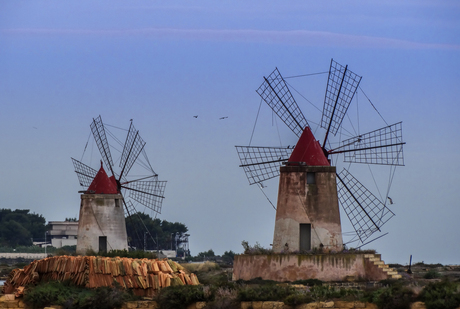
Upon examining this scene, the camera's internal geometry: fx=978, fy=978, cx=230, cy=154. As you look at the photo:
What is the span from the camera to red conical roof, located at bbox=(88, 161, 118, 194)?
164ft

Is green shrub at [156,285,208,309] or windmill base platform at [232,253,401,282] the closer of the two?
green shrub at [156,285,208,309]

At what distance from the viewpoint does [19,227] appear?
416 feet

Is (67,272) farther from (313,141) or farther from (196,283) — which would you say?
(313,141)

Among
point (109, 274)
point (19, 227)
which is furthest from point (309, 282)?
point (19, 227)

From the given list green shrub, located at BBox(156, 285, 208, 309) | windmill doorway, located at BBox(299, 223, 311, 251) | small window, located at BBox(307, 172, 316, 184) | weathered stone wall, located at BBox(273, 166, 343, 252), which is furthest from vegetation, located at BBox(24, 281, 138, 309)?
small window, located at BBox(307, 172, 316, 184)

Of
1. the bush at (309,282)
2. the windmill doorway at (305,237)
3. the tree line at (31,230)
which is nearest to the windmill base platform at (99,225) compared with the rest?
the windmill doorway at (305,237)

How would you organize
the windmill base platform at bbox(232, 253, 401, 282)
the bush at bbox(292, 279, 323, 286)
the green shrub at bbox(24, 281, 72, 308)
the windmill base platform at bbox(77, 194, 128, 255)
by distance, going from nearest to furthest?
the green shrub at bbox(24, 281, 72, 308) → the bush at bbox(292, 279, 323, 286) → the windmill base platform at bbox(232, 253, 401, 282) → the windmill base platform at bbox(77, 194, 128, 255)

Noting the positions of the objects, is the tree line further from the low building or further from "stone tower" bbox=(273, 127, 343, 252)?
"stone tower" bbox=(273, 127, 343, 252)

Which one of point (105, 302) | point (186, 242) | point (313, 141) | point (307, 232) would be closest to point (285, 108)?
point (313, 141)

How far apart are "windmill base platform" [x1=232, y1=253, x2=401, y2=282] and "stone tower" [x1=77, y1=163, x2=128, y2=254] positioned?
1640 cm

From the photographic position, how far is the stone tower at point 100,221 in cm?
4912

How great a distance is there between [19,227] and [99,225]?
80497 mm

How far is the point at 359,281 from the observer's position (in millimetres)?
33531

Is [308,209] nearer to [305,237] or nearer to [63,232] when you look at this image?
[305,237]
